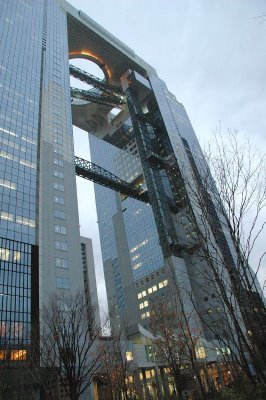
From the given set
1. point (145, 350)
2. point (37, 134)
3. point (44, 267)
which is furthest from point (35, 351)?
point (37, 134)

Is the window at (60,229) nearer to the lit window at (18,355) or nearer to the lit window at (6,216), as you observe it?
the lit window at (6,216)

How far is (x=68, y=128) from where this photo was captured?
211 feet

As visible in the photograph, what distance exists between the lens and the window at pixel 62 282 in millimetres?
45266

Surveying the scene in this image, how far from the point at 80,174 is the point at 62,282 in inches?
1800

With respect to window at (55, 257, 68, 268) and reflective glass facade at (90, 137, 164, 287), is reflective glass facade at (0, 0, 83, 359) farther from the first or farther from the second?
reflective glass facade at (90, 137, 164, 287)

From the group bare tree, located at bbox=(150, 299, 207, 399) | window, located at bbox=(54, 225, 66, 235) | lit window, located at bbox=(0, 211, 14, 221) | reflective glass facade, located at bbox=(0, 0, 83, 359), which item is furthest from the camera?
window, located at bbox=(54, 225, 66, 235)

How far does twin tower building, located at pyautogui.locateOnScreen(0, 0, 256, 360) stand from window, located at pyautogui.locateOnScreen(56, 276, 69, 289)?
15 cm

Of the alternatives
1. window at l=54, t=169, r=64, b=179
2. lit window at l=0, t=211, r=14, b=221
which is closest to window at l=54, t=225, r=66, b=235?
lit window at l=0, t=211, r=14, b=221

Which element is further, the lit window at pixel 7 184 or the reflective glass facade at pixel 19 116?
the lit window at pixel 7 184

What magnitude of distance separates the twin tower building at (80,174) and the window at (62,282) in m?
0.15

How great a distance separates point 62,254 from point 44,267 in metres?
3.97

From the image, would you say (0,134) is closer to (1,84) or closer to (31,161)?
(31,161)

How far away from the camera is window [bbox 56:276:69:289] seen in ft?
149

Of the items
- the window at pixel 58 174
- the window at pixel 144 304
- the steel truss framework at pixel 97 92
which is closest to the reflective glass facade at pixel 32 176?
the window at pixel 58 174
